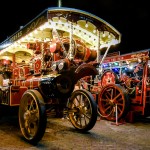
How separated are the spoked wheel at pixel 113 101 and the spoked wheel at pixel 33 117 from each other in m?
3.07

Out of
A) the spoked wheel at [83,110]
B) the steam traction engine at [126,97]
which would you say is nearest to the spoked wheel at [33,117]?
the spoked wheel at [83,110]

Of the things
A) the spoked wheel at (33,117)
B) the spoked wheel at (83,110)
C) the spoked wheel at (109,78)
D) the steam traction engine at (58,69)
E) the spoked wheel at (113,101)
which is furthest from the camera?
the spoked wheel at (109,78)

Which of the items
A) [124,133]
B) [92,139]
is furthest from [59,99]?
[124,133]

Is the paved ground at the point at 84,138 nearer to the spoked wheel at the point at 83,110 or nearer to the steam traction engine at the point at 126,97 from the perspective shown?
the spoked wheel at the point at 83,110

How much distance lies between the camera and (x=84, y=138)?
484 cm

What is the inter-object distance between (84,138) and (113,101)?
2.53 m

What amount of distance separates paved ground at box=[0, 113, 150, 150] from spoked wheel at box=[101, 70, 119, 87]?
6.31 ft

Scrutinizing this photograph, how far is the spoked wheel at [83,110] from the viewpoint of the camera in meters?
5.20

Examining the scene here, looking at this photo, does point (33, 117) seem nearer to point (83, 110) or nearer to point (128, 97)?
point (83, 110)

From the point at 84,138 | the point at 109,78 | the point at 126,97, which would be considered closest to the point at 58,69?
the point at 84,138

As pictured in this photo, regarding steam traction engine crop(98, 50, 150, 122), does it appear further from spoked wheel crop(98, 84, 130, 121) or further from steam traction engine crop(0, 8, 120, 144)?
steam traction engine crop(0, 8, 120, 144)

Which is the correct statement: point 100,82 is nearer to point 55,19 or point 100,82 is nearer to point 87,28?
point 87,28

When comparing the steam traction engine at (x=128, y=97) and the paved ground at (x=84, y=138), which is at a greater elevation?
the steam traction engine at (x=128, y=97)

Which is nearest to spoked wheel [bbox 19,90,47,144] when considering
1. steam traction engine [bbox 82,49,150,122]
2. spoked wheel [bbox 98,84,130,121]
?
steam traction engine [bbox 82,49,150,122]
